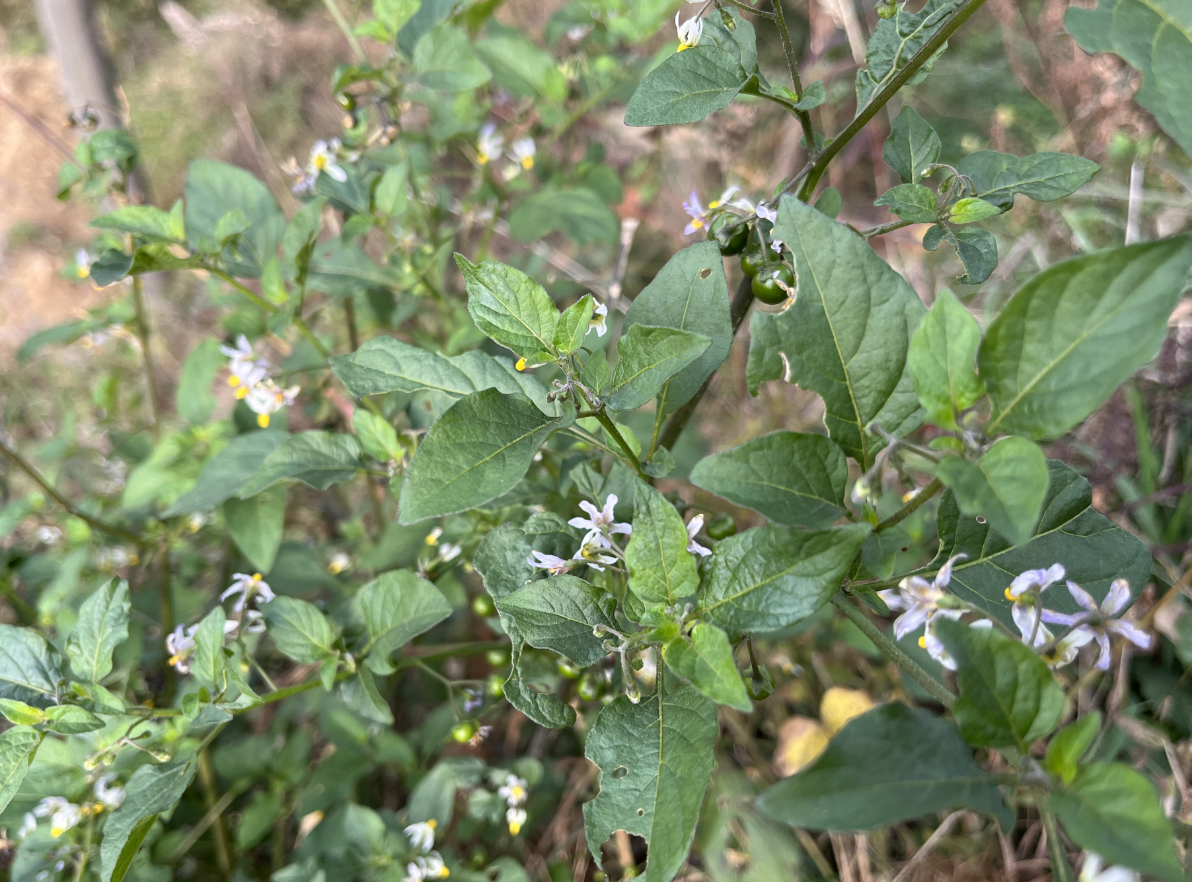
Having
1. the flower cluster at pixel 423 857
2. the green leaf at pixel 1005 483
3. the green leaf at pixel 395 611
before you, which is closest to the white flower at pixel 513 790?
the flower cluster at pixel 423 857

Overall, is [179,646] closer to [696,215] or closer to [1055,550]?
[696,215]

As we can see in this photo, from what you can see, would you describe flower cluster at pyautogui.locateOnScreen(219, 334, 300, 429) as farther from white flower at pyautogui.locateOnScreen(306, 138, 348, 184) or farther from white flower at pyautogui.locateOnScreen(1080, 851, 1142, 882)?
white flower at pyautogui.locateOnScreen(1080, 851, 1142, 882)

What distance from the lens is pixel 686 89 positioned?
0.89m

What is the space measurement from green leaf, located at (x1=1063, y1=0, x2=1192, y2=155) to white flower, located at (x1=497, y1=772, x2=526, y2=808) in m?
1.54

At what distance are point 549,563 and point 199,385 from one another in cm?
126

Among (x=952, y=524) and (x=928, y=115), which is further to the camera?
(x=928, y=115)

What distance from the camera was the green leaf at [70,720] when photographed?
3.37ft

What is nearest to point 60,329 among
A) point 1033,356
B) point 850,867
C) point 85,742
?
point 85,742

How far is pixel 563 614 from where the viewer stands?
2.92 feet

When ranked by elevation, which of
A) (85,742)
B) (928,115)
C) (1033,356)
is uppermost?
(1033,356)

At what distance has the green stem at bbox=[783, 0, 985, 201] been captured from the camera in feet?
2.79

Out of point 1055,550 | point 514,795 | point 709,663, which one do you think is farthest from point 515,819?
point 1055,550

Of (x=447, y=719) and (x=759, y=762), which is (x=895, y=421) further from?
(x=759, y=762)

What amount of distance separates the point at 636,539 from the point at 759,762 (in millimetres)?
1514
